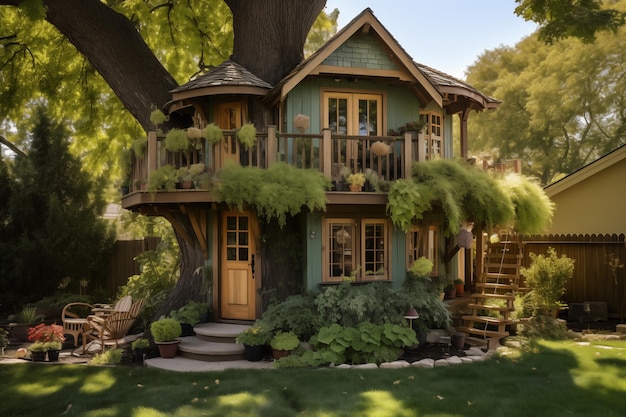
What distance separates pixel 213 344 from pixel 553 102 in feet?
80.4

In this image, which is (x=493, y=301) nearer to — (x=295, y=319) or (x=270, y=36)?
(x=295, y=319)

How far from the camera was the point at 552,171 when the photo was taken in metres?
32.3

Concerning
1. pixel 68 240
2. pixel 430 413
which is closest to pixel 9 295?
pixel 68 240

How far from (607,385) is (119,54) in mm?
12149

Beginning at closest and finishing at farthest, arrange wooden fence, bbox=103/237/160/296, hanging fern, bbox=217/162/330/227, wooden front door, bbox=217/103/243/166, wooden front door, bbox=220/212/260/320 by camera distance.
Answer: hanging fern, bbox=217/162/330/227
wooden front door, bbox=220/212/260/320
wooden front door, bbox=217/103/243/166
wooden fence, bbox=103/237/160/296

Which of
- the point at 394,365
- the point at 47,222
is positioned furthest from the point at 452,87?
the point at 47,222

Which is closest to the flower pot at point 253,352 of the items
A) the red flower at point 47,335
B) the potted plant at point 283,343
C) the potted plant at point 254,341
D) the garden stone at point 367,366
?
the potted plant at point 254,341

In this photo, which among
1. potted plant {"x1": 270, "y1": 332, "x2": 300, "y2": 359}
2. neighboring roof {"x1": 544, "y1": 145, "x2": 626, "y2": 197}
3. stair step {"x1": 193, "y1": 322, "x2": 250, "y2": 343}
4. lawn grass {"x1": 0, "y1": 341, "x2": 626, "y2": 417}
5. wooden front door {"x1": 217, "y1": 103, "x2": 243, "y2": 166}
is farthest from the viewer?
neighboring roof {"x1": 544, "y1": 145, "x2": 626, "y2": 197}

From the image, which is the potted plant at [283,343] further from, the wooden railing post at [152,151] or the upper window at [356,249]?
the wooden railing post at [152,151]

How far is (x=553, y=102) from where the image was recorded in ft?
95.7

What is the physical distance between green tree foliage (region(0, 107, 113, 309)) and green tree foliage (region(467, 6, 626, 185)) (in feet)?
74.3

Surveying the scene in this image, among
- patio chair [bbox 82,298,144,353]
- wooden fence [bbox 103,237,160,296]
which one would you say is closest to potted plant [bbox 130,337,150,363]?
patio chair [bbox 82,298,144,353]

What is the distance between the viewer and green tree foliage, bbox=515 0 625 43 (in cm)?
1195

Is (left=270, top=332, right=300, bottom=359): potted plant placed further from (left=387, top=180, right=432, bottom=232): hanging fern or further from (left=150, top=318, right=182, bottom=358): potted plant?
(left=387, top=180, right=432, bottom=232): hanging fern
